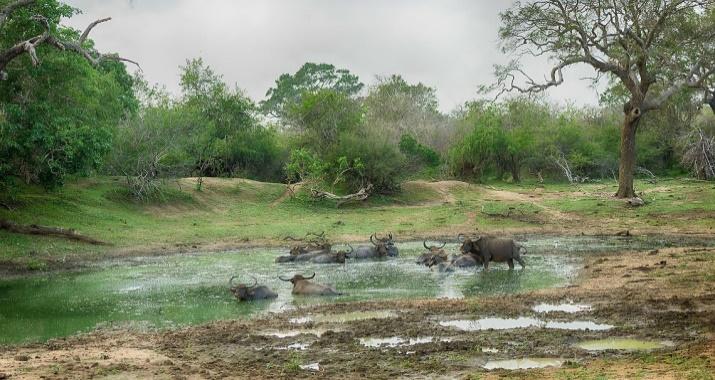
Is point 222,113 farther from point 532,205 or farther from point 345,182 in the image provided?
point 532,205

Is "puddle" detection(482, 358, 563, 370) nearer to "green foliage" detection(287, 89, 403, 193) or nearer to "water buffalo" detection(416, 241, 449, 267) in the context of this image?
"water buffalo" detection(416, 241, 449, 267)

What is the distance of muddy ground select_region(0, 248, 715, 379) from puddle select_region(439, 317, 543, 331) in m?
0.34

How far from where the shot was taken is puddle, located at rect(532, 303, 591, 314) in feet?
50.5

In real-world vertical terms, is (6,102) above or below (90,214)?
above

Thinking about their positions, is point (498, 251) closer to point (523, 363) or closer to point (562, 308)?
point (562, 308)

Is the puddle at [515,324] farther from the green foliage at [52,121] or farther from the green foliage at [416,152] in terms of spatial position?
the green foliage at [416,152]

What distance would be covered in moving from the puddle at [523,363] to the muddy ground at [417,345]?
175 mm

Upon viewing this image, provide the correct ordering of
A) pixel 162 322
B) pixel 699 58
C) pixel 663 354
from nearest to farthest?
1. pixel 663 354
2. pixel 162 322
3. pixel 699 58

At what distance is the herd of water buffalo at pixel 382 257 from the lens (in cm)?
1886

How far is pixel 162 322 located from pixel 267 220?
2233 cm

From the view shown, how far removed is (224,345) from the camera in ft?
43.5

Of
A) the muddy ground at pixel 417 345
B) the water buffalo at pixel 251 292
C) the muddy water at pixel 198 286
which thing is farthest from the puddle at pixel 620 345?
the water buffalo at pixel 251 292

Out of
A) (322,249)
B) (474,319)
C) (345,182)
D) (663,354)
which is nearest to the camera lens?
(663,354)

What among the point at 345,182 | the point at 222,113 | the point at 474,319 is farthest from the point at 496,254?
the point at 222,113
